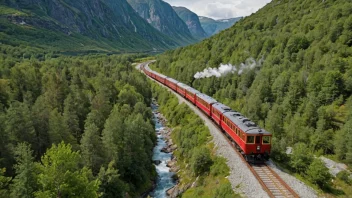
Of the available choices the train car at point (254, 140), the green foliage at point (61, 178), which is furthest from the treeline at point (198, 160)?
the green foliage at point (61, 178)

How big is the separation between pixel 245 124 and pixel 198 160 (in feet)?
24.4

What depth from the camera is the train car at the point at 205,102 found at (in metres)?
46.9

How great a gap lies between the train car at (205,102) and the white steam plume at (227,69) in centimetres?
2400

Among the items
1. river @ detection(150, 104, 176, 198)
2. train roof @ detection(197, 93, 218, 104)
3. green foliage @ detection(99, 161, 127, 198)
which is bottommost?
river @ detection(150, 104, 176, 198)

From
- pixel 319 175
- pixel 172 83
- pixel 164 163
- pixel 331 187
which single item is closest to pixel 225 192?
pixel 319 175

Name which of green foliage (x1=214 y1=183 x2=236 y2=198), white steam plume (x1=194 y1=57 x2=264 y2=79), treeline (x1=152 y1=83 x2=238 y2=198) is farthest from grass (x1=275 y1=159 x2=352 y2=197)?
white steam plume (x1=194 y1=57 x2=264 y2=79)

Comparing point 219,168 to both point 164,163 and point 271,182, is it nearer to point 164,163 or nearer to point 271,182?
point 271,182

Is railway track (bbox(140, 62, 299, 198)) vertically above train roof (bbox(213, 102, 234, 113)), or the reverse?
train roof (bbox(213, 102, 234, 113))

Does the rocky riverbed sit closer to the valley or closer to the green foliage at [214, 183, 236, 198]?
the valley

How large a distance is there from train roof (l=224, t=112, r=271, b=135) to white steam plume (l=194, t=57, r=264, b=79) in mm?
39533

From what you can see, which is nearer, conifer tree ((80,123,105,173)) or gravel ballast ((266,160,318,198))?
gravel ballast ((266,160,318,198))

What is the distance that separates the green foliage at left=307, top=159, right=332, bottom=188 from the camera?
83.6ft

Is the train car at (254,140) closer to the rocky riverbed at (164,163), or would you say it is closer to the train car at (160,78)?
the rocky riverbed at (164,163)

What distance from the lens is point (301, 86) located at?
167ft
